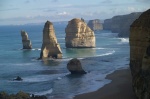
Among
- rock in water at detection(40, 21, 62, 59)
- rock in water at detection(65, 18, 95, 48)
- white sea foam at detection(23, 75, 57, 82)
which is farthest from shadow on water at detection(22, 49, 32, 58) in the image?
white sea foam at detection(23, 75, 57, 82)

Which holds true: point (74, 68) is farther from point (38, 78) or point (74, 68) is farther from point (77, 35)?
point (77, 35)

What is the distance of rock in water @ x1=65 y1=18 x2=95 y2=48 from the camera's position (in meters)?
114

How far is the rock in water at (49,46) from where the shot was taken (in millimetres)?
87250

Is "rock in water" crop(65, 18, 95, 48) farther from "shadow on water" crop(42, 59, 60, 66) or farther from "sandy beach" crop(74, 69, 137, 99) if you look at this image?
"sandy beach" crop(74, 69, 137, 99)

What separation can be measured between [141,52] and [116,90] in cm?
1092

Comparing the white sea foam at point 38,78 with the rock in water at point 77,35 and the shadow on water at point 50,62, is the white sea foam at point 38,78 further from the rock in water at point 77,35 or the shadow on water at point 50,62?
the rock in water at point 77,35

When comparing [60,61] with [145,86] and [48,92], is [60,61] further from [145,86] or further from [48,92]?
[145,86]

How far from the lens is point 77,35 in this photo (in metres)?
114

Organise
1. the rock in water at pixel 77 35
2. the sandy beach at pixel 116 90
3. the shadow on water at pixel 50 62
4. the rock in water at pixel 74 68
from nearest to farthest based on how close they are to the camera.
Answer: the sandy beach at pixel 116 90 → the rock in water at pixel 74 68 → the shadow on water at pixel 50 62 → the rock in water at pixel 77 35

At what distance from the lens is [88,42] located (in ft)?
382

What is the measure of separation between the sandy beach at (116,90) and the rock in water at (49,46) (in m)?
28.8

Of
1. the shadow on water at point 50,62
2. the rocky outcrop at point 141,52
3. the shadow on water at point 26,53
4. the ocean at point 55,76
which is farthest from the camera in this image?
the shadow on water at point 26,53

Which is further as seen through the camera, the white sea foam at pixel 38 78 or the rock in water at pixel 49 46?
the rock in water at pixel 49 46

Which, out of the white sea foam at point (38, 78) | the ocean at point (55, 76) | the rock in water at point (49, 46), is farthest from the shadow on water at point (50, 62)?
the white sea foam at point (38, 78)
